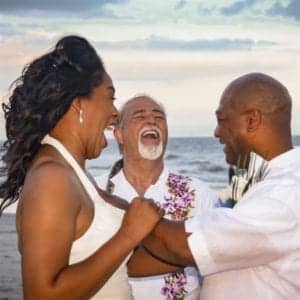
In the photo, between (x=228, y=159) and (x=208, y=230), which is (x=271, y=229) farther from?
(x=228, y=159)

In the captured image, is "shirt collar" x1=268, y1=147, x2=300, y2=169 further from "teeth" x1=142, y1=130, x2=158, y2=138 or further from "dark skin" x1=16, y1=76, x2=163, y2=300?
"teeth" x1=142, y1=130, x2=158, y2=138

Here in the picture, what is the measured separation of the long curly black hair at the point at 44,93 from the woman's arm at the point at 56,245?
0.18 meters

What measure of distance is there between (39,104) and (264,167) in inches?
32.3

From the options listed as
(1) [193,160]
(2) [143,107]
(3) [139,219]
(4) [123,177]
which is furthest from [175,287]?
(1) [193,160]

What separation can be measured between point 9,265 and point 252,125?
9.15 meters

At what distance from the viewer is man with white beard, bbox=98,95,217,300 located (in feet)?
15.9

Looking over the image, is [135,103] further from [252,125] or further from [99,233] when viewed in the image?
[99,233]

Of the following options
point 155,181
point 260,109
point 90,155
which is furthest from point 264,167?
point 155,181

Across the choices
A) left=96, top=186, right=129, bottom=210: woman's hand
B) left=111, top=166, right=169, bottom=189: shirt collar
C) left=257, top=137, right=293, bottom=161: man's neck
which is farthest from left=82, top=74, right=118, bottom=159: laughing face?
left=111, top=166, right=169, bottom=189: shirt collar

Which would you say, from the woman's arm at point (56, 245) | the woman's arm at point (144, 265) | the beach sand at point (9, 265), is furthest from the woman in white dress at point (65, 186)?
the beach sand at point (9, 265)

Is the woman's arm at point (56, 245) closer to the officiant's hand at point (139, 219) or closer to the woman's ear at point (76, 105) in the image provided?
the officiant's hand at point (139, 219)

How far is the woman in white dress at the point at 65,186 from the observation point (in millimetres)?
2758

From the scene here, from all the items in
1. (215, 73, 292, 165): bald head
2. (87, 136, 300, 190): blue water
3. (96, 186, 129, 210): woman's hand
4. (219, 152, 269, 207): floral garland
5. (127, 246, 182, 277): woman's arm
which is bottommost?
(87, 136, 300, 190): blue water

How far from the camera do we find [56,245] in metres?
2.76
